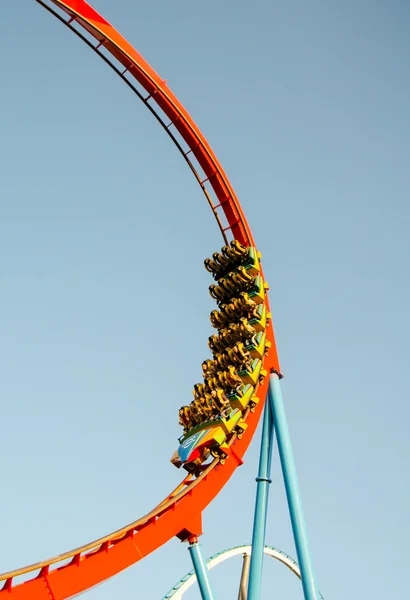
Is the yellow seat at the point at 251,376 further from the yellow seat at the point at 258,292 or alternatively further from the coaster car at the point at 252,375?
the yellow seat at the point at 258,292

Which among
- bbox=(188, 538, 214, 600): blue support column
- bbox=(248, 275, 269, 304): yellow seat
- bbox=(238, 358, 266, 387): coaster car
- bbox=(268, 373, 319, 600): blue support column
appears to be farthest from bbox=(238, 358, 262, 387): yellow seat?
bbox=(188, 538, 214, 600): blue support column

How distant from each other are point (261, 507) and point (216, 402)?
78.1 inches

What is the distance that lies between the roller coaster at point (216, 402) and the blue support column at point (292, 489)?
0.7 inches

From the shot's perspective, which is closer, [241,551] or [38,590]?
[38,590]

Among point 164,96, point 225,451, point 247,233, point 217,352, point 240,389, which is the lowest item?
point 225,451

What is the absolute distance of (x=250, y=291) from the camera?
17.5 meters

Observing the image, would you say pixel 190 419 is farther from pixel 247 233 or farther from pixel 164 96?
pixel 164 96

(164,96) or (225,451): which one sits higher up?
(164,96)

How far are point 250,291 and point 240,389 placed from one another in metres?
2.12

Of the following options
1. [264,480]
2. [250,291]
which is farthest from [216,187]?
[264,480]

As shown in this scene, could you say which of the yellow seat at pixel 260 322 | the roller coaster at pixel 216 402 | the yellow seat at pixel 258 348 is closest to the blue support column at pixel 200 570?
the roller coaster at pixel 216 402

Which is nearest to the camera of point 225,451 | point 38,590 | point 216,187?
point 38,590

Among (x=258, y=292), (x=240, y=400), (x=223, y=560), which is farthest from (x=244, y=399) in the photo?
(x=223, y=560)

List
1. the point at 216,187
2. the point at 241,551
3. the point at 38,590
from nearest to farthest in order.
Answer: the point at 38,590
the point at 216,187
the point at 241,551
